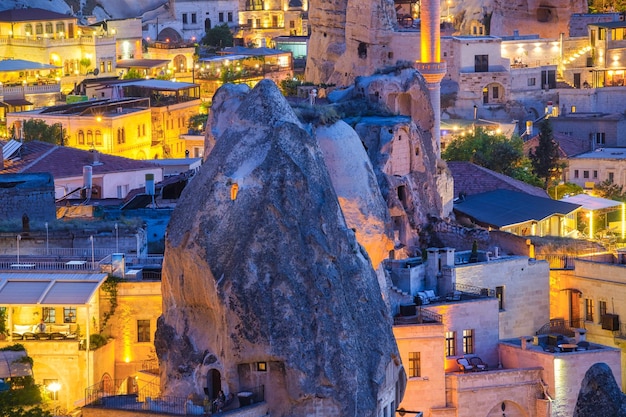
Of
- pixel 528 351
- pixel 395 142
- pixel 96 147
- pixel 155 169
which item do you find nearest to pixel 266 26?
pixel 96 147

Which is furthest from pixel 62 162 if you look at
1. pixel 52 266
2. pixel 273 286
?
pixel 273 286

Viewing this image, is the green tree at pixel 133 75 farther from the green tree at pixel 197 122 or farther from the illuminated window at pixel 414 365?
the illuminated window at pixel 414 365

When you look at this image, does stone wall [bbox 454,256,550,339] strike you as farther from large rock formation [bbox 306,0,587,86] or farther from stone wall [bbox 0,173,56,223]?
large rock formation [bbox 306,0,587,86]

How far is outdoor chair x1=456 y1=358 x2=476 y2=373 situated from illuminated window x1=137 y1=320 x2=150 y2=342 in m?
9.98

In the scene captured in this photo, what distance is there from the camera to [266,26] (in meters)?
156

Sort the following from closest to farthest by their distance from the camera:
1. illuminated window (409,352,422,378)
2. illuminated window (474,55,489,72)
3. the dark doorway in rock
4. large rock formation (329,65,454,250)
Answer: illuminated window (409,352,422,378), large rock formation (329,65,454,250), the dark doorway in rock, illuminated window (474,55,489,72)

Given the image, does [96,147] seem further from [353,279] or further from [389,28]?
[353,279]

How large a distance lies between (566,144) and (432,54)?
16862 mm

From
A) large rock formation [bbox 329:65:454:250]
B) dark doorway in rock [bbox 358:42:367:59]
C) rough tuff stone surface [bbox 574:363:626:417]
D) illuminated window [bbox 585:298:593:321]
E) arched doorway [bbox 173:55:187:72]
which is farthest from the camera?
arched doorway [bbox 173:55:187:72]

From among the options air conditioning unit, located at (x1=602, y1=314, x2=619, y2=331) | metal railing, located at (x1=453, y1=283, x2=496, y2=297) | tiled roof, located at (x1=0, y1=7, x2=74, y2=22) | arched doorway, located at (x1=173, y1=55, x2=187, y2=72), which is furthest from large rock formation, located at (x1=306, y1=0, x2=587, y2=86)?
metal railing, located at (x1=453, y1=283, x2=496, y2=297)

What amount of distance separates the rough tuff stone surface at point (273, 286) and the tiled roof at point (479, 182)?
111 feet

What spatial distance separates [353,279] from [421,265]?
14.5 metres

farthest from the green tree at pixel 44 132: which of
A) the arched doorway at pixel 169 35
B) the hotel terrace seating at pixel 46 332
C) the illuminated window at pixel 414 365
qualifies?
the arched doorway at pixel 169 35

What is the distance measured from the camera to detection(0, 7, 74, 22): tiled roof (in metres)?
127
